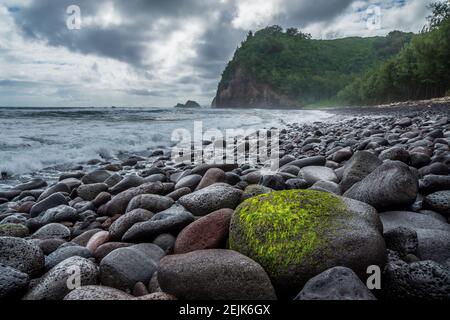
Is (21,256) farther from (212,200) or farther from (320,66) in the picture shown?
(320,66)

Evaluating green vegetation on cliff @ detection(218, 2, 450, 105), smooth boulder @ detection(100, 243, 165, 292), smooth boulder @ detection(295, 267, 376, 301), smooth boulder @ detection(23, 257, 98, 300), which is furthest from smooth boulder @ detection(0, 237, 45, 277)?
green vegetation on cliff @ detection(218, 2, 450, 105)

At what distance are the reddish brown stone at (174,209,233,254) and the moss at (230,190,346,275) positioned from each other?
18 centimetres

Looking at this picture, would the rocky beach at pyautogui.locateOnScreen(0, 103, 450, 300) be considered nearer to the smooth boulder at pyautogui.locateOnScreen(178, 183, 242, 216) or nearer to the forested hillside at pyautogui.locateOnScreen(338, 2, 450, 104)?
the smooth boulder at pyautogui.locateOnScreen(178, 183, 242, 216)

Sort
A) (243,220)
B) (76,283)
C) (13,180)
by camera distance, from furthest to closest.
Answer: (13,180) < (243,220) < (76,283)

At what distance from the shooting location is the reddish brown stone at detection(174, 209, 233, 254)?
2.45 meters

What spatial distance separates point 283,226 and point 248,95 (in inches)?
4938

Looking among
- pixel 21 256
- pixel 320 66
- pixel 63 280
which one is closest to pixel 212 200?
pixel 63 280

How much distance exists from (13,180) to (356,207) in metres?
6.91

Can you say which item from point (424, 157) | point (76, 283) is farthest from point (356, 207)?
point (424, 157)

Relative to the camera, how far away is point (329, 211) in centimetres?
220

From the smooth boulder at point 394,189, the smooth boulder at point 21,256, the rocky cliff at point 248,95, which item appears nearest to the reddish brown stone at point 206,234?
the smooth boulder at point 21,256

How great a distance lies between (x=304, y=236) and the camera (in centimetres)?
203
